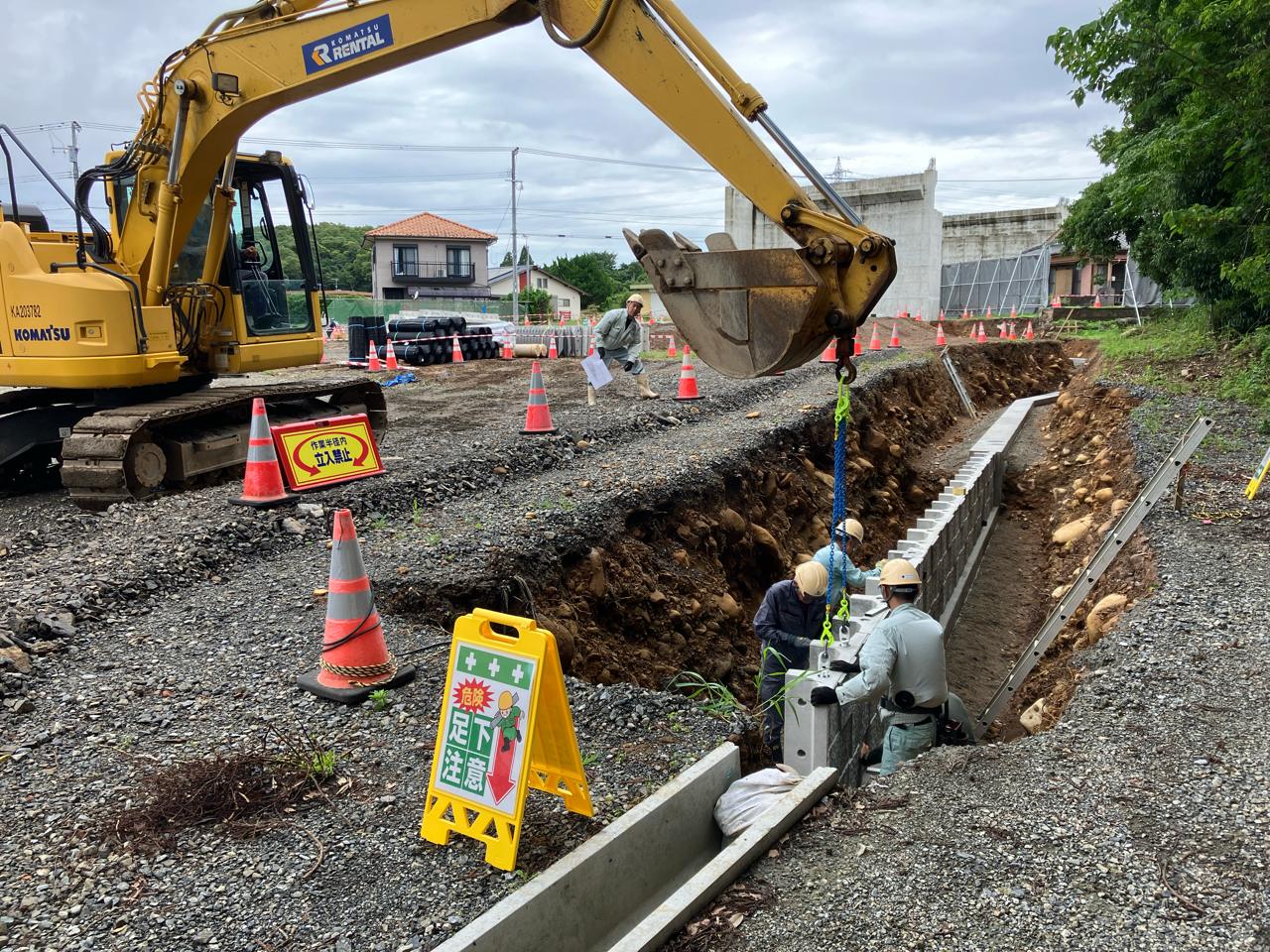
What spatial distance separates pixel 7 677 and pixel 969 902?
14.5 ft

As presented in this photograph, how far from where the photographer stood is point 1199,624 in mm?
5043

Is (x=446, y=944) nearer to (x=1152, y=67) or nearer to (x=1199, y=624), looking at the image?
(x=1199, y=624)

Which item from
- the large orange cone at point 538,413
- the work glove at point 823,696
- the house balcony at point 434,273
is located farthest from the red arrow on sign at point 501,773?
the house balcony at point 434,273

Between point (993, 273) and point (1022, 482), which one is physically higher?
point (993, 273)

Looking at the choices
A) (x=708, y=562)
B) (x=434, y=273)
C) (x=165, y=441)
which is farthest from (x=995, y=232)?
(x=165, y=441)

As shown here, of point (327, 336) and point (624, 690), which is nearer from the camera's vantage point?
point (624, 690)

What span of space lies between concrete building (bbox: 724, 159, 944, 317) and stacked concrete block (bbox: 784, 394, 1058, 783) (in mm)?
20156

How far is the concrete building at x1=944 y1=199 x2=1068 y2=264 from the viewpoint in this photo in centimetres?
3950

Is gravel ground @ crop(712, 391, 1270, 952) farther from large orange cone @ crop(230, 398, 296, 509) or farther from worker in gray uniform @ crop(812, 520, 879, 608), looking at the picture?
large orange cone @ crop(230, 398, 296, 509)

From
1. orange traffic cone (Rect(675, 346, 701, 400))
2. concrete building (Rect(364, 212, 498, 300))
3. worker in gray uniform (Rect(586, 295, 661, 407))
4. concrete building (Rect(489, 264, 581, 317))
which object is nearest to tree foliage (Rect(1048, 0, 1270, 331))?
orange traffic cone (Rect(675, 346, 701, 400))

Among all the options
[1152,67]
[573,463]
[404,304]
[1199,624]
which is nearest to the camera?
[1199,624]

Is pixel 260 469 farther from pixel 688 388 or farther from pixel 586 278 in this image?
pixel 586 278

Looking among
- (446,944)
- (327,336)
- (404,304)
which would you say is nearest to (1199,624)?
(446,944)

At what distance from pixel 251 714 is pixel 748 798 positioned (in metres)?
2.28
